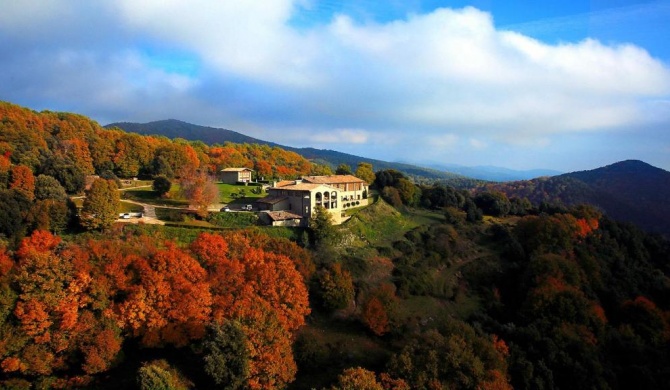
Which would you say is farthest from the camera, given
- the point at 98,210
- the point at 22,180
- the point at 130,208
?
the point at 130,208

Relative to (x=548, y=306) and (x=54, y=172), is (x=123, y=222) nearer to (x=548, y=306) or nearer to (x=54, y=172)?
(x=54, y=172)

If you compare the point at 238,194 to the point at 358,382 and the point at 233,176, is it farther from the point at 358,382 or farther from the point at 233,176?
the point at 358,382

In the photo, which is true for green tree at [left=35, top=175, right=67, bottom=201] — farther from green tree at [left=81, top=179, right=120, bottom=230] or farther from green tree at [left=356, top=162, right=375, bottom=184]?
green tree at [left=356, top=162, right=375, bottom=184]

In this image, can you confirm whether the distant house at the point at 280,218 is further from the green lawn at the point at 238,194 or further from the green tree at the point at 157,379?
the green tree at the point at 157,379

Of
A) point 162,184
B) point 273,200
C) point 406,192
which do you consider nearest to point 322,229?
point 273,200

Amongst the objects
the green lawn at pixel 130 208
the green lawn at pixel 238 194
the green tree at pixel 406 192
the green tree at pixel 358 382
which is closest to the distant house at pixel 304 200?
the green lawn at pixel 238 194

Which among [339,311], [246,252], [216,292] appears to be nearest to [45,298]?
[216,292]

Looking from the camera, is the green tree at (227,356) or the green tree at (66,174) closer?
the green tree at (227,356)
